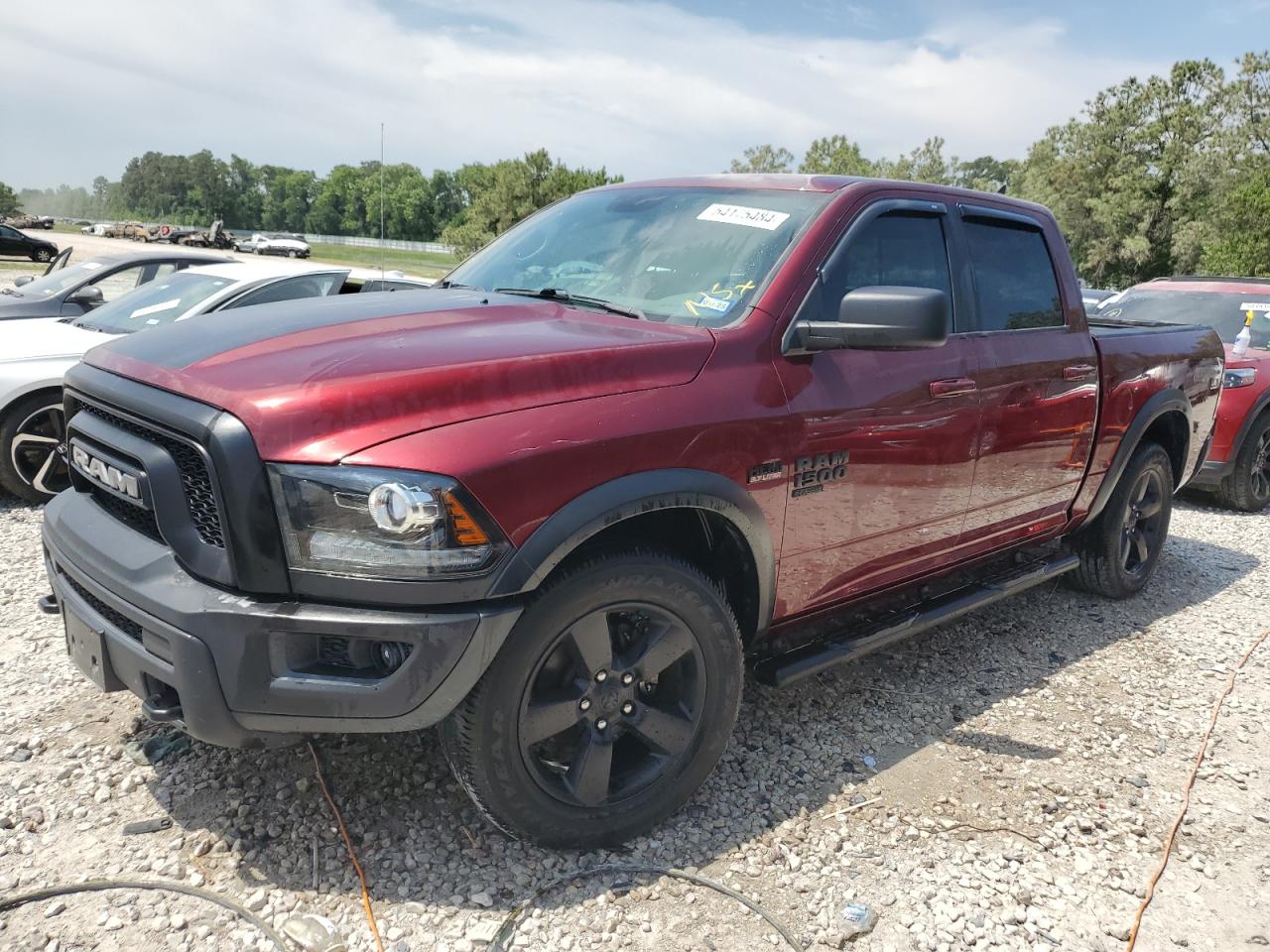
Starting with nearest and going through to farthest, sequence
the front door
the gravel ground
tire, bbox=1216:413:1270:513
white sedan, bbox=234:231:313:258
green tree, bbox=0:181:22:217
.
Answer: the gravel ground
the front door
tire, bbox=1216:413:1270:513
white sedan, bbox=234:231:313:258
green tree, bbox=0:181:22:217

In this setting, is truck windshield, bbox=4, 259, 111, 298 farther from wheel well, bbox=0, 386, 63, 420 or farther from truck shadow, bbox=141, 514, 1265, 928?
truck shadow, bbox=141, 514, 1265, 928

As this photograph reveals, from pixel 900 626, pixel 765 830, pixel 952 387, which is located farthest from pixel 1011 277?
pixel 765 830

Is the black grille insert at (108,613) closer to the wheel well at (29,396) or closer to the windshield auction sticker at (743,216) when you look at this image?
the windshield auction sticker at (743,216)

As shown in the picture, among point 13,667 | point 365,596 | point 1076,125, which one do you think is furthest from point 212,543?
point 1076,125

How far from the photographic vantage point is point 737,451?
2.68 metres

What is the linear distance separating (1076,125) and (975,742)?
167 ft

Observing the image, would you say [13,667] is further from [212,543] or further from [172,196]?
[172,196]

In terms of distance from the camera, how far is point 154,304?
663 centimetres

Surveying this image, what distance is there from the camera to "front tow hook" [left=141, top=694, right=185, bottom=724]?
7.27 feet

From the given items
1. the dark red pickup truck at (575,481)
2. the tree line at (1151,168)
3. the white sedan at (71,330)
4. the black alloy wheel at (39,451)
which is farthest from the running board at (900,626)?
the tree line at (1151,168)

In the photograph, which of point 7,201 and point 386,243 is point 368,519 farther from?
point 7,201

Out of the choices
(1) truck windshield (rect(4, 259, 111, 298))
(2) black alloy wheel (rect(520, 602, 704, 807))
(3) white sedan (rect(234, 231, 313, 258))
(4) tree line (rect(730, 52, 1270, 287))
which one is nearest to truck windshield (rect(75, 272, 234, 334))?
(1) truck windshield (rect(4, 259, 111, 298))

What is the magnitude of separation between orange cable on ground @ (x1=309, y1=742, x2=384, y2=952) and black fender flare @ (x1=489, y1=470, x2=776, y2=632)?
93cm

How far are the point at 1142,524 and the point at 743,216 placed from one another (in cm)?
342
